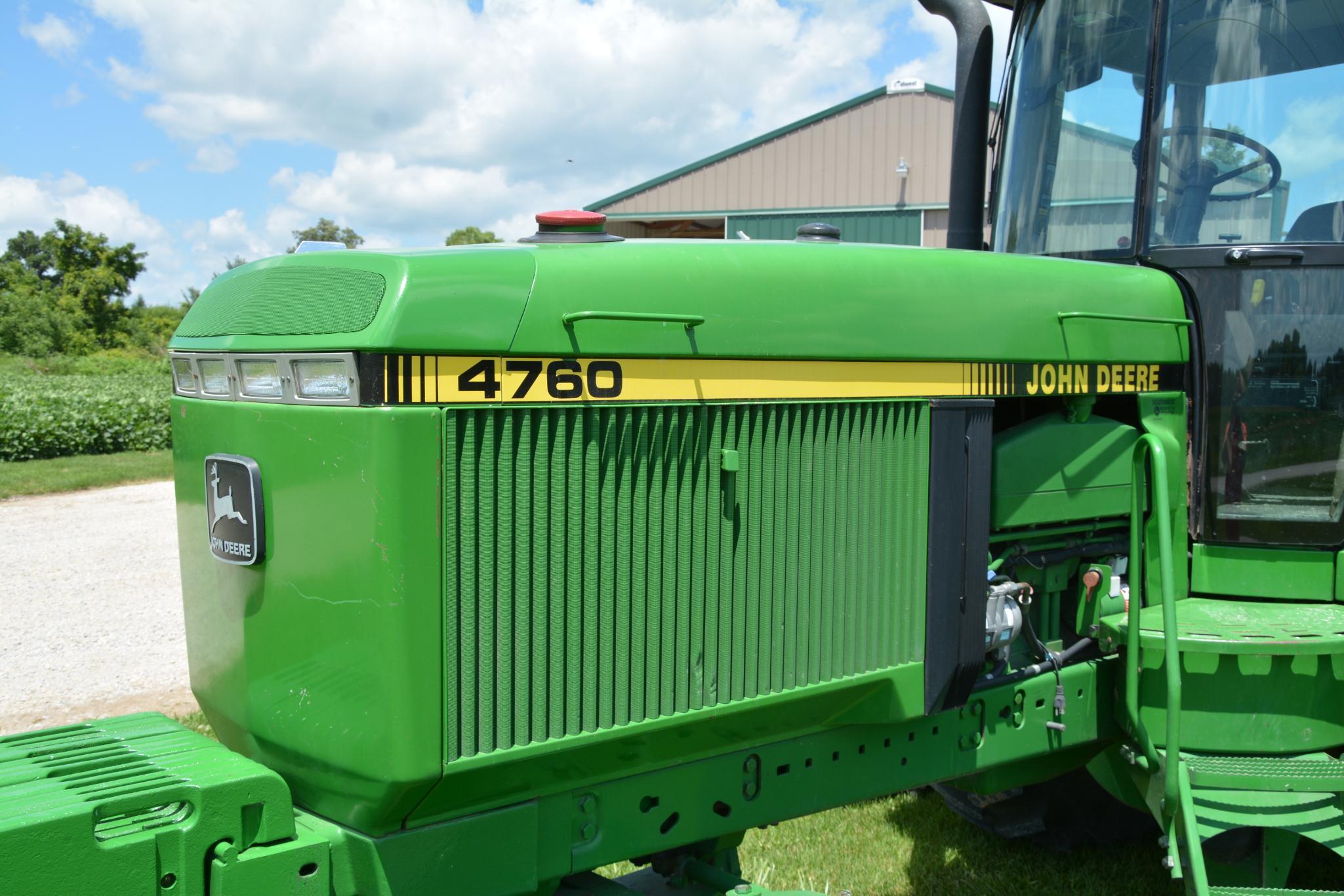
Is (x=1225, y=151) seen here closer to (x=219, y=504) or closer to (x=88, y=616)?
(x=219, y=504)

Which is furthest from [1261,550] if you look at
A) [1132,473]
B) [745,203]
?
[745,203]

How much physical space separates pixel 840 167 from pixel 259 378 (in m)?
17.4

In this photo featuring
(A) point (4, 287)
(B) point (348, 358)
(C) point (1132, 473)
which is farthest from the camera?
(A) point (4, 287)

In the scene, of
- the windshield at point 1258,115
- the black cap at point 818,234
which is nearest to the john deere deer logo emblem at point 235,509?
the black cap at point 818,234

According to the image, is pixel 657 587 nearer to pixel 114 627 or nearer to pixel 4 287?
pixel 114 627

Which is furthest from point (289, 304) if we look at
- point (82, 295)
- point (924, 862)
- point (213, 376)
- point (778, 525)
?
point (82, 295)

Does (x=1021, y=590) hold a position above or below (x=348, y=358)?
below

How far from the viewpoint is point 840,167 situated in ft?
60.6

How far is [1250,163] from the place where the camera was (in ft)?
9.86

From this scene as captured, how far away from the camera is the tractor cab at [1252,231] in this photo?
2990 millimetres

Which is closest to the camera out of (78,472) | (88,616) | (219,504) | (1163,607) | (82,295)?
(219,504)

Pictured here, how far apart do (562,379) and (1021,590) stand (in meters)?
1.42

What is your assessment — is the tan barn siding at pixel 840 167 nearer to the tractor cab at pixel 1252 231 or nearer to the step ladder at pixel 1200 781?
the tractor cab at pixel 1252 231

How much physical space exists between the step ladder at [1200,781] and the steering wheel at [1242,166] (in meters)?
0.74
